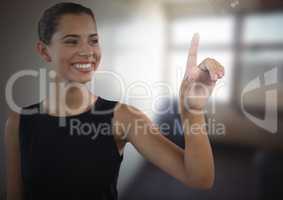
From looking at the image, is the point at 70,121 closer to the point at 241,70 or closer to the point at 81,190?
the point at 81,190

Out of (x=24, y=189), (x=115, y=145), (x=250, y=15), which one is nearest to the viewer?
(x=250, y=15)

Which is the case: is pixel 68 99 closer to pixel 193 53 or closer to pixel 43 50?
pixel 43 50

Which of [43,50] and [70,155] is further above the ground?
[43,50]

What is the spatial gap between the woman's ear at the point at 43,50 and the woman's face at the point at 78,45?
0.13ft

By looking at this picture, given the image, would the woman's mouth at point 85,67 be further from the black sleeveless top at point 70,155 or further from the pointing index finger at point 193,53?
the pointing index finger at point 193,53

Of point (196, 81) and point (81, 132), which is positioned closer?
point (196, 81)

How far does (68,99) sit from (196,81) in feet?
1.62

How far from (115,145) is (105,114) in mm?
120

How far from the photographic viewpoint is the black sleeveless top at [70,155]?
133cm

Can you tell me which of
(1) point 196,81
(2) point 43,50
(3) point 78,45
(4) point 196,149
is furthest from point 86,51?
(4) point 196,149

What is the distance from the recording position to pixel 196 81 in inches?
48.1

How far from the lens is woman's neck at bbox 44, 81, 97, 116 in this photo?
1343mm

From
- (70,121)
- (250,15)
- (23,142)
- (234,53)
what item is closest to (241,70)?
(234,53)

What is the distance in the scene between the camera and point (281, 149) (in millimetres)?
1232
